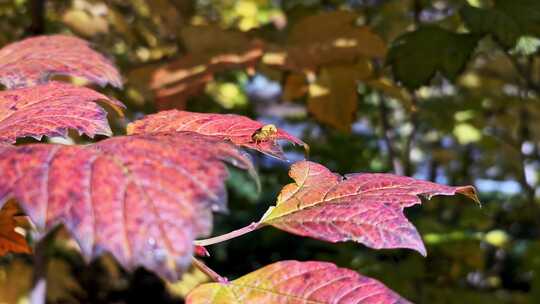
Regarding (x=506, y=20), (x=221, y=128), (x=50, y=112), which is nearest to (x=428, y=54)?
(x=506, y=20)

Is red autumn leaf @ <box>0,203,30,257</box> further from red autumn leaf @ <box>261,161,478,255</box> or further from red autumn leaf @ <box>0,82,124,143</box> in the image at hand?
red autumn leaf @ <box>261,161,478,255</box>

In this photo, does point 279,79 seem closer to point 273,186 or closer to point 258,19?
point 258,19

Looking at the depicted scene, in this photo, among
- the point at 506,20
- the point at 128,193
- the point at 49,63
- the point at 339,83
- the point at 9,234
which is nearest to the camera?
the point at 128,193

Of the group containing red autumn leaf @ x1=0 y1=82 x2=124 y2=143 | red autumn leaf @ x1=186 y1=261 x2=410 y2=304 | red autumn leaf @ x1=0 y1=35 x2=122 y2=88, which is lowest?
red autumn leaf @ x1=186 y1=261 x2=410 y2=304

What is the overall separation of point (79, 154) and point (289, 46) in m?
0.85

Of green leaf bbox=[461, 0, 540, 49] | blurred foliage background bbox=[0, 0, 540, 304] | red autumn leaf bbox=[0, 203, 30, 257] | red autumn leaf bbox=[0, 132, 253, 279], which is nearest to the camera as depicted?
red autumn leaf bbox=[0, 132, 253, 279]

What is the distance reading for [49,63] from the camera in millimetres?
808

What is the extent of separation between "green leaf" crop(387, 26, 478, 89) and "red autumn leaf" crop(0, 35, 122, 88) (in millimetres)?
491

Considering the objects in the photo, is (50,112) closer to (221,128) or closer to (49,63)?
(221,128)

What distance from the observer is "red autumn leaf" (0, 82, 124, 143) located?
1.79 feet

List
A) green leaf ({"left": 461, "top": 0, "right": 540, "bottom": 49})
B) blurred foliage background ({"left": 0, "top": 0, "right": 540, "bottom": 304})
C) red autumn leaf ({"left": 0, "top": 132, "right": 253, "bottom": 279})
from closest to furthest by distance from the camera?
red autumn leaf ({"left": 0, "top": 132, "right": 253, "bottom": 279}) → green leaf ({"left": 461, "top": 0, "right": 540, "bottom": 49}) → blurred foliage background ({"left": 0, "top": 0, "right": 540, "bottom": 304})

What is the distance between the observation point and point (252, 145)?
0.55 meters

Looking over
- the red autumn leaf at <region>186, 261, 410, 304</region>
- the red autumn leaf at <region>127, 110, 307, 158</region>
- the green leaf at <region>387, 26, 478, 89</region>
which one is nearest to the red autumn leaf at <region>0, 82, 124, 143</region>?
the red autumn leaf at <region>127, 110, 307, 158</region>

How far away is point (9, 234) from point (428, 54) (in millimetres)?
715
